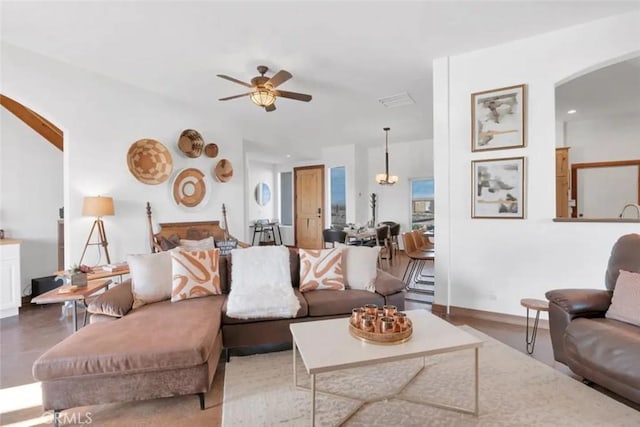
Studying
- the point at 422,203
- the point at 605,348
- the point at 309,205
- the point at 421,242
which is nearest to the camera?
the point at 605,348

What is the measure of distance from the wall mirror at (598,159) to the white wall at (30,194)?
7.73 meters

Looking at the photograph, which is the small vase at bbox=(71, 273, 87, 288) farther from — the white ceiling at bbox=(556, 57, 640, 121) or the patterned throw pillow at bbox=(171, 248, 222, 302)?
the white ceiling at bbox=(556, 57, 640, 121)

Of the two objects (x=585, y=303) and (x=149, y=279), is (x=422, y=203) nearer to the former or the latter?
(x=585, y=303)

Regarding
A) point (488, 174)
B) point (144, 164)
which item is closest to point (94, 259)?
point (144, 164)

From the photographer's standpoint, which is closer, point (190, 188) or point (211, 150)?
point (190, 188)

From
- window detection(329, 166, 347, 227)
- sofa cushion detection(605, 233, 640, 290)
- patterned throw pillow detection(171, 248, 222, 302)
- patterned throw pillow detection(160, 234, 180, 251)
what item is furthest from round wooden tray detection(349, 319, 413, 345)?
window detection(329, 166, 347, 227)

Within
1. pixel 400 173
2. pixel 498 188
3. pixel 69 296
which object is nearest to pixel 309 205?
pixel 400 173

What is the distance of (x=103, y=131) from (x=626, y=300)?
18.1 feet

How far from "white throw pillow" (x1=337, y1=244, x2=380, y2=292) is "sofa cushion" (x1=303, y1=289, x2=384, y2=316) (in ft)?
0.45

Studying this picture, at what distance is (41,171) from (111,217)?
1179 millimetres

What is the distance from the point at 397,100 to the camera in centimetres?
472

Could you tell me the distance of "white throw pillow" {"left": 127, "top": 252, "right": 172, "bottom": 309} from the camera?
8.53 ft

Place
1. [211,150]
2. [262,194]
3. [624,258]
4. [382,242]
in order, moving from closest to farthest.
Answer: [624,258], [211,150], [382,242], [262,194]

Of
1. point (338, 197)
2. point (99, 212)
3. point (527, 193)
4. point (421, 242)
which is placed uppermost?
point (338, 197)
